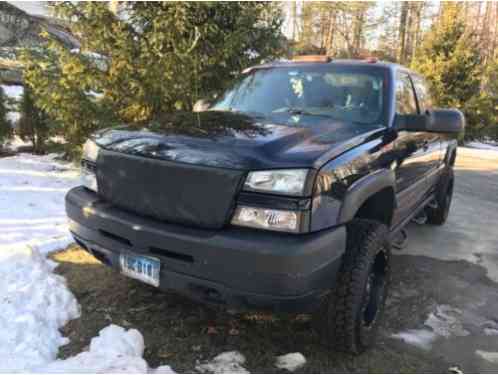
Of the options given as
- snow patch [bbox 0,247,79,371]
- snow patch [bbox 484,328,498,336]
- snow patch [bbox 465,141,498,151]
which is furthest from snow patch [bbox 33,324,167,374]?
snow patch [bbox 465,141,498,151]

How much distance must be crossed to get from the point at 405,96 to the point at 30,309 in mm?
3308

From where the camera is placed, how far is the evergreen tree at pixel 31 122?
7715mm

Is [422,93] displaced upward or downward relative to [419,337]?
upward

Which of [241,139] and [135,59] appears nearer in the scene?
[241,139]

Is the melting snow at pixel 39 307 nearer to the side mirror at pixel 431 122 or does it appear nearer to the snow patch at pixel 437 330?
the snow patch at pixel 437 330

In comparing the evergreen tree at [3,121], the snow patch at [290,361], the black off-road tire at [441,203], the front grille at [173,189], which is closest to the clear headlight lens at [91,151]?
the front grille at [173,189]

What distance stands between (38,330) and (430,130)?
118 inches

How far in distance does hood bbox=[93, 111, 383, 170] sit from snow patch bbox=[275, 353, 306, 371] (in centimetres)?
116

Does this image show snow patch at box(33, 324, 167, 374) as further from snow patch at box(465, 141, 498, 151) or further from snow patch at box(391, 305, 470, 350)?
snow patch at box(465, 141, 498, 151)

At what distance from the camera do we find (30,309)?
275 centimetres

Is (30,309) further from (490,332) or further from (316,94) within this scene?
(490,332)

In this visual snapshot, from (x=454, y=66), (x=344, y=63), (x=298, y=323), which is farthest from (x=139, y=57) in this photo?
(x=454, y=66)

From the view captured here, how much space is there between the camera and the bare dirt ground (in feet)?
8.20

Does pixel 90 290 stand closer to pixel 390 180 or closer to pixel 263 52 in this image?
pixel 390 180
